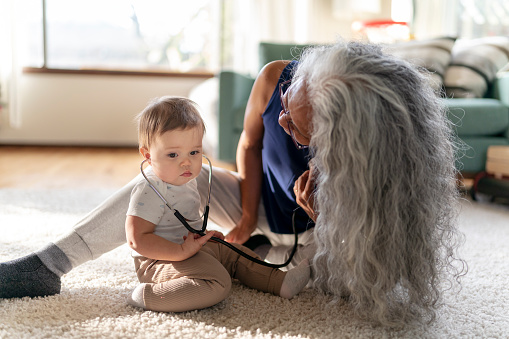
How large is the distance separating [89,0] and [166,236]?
3.72m

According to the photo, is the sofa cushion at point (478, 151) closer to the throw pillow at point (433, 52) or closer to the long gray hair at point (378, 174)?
the throw pillow at point (433, 52)

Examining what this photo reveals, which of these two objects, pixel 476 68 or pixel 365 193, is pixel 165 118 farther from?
pixel 476 68

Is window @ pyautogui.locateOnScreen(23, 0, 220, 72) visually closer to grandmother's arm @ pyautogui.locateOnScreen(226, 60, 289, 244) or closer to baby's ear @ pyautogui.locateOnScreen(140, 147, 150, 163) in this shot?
grandmother's arm @ pyautogui.locateOnScreen(226, 60, 289, 244)

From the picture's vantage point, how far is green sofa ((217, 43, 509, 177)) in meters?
2.32

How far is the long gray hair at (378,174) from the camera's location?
0.79m

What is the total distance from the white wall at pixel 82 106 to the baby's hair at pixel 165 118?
3189 millimetres

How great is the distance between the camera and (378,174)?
0.80 m

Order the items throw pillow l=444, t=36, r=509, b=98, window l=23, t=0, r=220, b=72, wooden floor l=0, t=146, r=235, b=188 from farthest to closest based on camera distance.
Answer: window l=23, t=0, r=220, b=72, throw pillow l=444, t=36, r=509, b=98, wooden floor l=0, t=146, r=235, b=188

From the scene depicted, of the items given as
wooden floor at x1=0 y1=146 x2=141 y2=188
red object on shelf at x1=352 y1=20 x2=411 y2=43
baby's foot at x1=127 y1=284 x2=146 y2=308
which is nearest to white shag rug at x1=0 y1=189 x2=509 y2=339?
baby's foot at x1=127 y1=284 x2=146 y2=308

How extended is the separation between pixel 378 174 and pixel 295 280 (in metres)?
0.38

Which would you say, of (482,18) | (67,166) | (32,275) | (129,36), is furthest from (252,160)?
(482,18)

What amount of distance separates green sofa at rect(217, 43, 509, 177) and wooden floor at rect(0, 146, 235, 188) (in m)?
0.63

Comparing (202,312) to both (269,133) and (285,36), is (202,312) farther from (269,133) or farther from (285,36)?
(285,36)

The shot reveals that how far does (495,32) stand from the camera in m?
4.07
